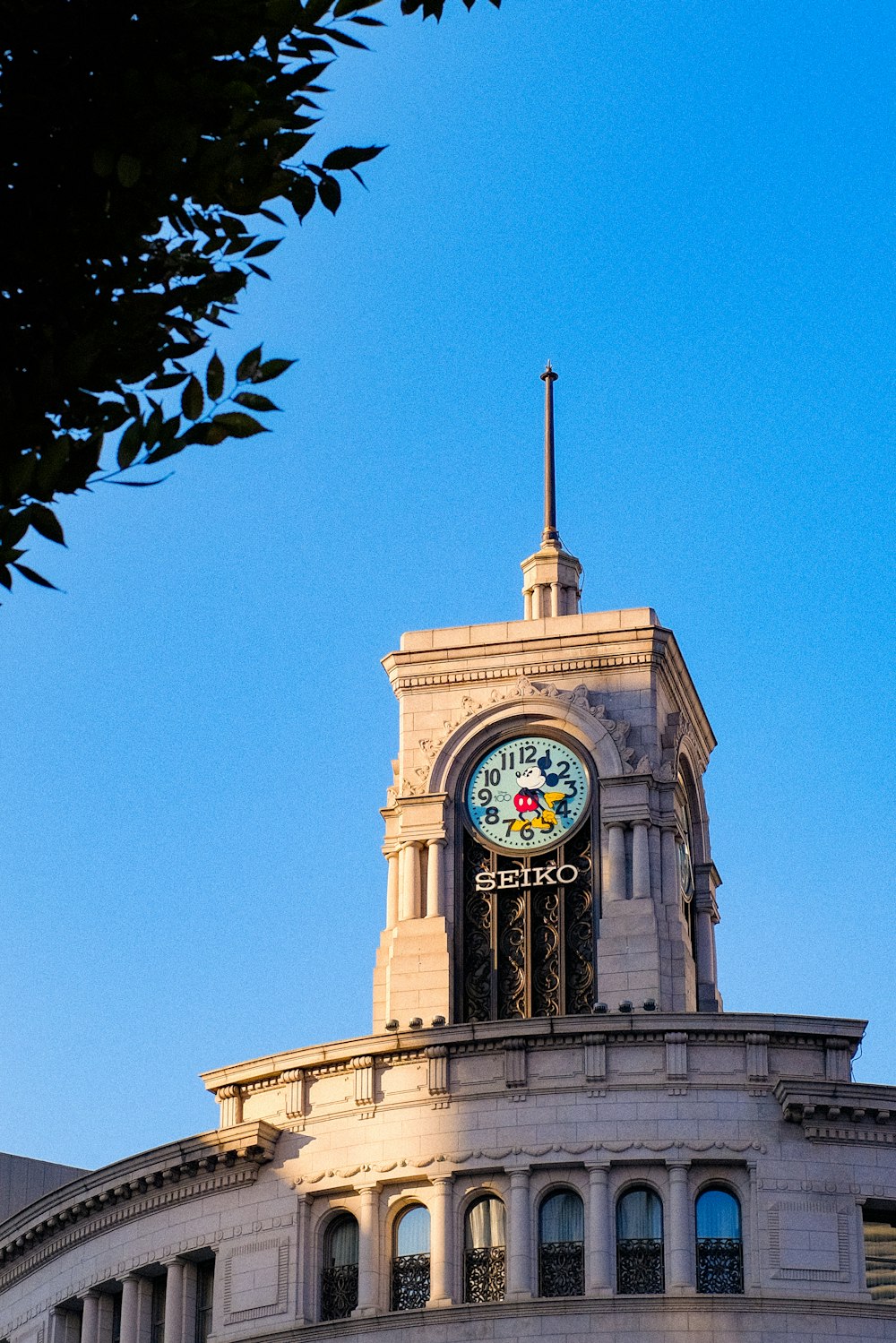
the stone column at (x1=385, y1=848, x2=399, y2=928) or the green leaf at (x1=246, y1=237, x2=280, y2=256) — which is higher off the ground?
the stone column at (x1=385, y1=848, x2=399, y2=928)

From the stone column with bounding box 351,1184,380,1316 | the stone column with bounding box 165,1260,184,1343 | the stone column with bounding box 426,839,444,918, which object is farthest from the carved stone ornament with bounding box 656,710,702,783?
the stone column with bounding box 165,1260,184,1343

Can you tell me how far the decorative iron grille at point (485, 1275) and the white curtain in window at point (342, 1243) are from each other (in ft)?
7.98

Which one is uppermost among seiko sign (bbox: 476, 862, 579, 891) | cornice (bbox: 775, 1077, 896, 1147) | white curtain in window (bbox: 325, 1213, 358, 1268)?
seiko sign (bbox: 476, 862, 579, 891)

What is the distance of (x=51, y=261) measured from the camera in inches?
516

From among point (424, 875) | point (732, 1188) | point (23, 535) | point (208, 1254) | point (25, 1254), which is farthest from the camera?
point (424, 875)

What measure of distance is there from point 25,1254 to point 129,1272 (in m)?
4.68

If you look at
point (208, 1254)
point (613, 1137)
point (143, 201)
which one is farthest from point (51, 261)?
point (208, 1254)

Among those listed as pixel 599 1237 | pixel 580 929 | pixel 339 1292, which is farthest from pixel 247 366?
pixel 580 929

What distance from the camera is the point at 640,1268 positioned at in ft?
153

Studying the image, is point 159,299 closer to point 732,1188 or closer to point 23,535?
point 23,535

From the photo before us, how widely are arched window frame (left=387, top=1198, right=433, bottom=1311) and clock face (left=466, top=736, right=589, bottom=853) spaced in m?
11.9

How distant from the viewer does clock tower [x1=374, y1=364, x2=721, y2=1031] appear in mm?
56750

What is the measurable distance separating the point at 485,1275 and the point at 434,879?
1269 cm

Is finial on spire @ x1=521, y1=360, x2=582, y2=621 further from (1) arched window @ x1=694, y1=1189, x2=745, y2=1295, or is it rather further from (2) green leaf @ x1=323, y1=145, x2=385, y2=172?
(2) green leaf @ x1=323, y1=145, x2=385, y2=172
